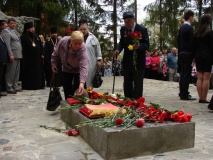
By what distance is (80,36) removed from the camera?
4777 mm

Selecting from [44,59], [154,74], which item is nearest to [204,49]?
[44,59]

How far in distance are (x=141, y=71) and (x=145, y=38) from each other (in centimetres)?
62

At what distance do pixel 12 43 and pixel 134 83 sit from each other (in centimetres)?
426

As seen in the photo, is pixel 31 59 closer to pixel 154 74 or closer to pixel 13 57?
pixel 13 57

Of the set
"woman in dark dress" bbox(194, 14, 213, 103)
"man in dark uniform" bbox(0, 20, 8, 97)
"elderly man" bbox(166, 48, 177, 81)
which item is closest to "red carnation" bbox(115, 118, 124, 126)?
"woman in dark dress" bbox(194, 14, 213, 103)

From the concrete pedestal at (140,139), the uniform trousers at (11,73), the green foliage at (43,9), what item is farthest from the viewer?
the green foliage at (43,9)

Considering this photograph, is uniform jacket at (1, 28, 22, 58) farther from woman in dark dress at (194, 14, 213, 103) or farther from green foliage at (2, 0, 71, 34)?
green foliage at (2, 0, 71, 34)

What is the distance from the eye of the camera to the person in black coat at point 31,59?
9.52 m

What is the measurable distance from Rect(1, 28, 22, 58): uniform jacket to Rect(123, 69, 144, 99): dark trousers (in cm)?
364

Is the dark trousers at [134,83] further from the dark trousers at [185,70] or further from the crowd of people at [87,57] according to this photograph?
the dark trousers at [185,70]

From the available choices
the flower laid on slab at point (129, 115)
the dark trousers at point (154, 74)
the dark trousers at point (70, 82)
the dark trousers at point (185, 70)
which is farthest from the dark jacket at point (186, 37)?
the dark trousers at point (154, 74)

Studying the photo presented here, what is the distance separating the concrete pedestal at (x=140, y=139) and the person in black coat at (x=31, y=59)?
6286mm

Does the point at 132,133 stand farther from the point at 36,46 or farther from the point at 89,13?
the point at 89,13

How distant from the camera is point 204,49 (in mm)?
6547
